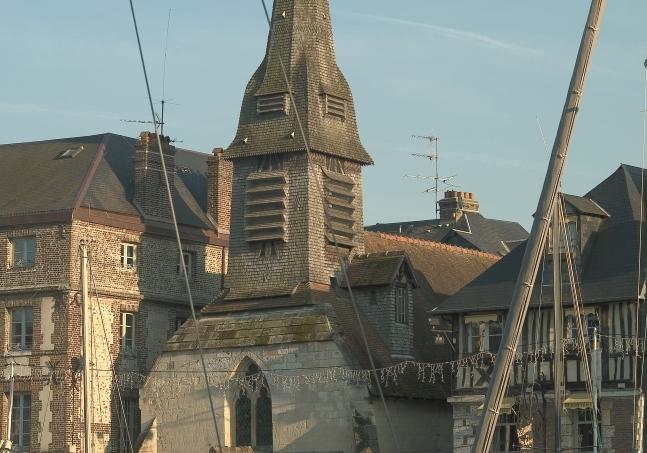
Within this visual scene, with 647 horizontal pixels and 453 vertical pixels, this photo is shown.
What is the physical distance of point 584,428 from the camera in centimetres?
4353

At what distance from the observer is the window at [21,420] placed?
51.6m

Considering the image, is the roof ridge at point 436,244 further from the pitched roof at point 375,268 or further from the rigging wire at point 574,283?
the rigging wire at point 574,283

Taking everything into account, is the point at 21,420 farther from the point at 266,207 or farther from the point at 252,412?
the point at 266,207

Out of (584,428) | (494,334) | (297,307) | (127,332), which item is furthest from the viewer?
(127,332)

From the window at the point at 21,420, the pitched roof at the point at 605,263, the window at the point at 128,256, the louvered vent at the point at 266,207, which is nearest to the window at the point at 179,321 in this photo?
the window at the point at 128,256

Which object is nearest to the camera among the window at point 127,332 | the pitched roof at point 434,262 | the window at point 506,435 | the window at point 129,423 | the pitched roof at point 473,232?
the window at point 506,435

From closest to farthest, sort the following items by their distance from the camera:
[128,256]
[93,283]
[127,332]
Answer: [93,283], [127,332], [128,256]

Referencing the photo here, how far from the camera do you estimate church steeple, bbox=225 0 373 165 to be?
165ft

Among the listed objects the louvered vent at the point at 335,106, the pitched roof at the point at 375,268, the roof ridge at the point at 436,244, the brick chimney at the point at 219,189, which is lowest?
the pitched roof at the point at 375,268

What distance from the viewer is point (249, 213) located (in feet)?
166

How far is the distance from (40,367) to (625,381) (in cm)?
1880

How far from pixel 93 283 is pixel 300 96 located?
863 centimetres

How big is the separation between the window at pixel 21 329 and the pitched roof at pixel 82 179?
3104mm

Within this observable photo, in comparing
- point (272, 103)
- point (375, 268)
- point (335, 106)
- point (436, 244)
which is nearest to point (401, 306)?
point (375, 268)
